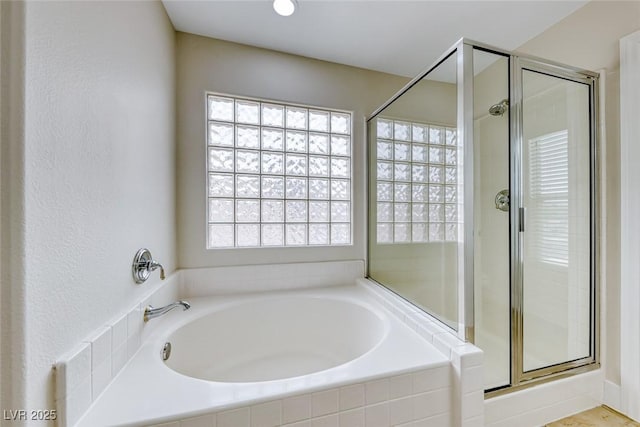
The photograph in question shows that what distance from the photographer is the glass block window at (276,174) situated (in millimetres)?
1862

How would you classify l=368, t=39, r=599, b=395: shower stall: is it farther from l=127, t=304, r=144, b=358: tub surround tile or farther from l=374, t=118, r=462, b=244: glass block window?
l=127, t=304, r=144, b=358: tub surround tile

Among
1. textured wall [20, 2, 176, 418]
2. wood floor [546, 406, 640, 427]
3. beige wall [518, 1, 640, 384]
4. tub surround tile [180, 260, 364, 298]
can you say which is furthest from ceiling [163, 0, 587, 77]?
wood floor [546, 406, 640, 427]

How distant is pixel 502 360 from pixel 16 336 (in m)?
1.83

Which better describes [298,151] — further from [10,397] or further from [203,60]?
[10,397]

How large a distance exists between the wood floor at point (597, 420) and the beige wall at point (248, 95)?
1406 mm

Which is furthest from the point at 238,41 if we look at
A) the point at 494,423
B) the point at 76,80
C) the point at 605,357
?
the point at 605,357

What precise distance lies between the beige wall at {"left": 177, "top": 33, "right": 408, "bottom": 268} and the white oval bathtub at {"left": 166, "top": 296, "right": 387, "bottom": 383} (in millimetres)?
372

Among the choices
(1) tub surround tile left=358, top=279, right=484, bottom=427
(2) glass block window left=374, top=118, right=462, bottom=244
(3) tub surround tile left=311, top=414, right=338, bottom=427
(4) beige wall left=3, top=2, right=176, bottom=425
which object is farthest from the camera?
(2) glass block window left=374, top=118, right=462, bottom=244

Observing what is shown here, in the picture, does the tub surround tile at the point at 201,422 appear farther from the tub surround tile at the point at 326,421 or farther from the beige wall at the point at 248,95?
the beige wall at the point at 248,95

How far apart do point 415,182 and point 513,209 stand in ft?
2.00

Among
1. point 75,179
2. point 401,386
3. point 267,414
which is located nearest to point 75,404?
point 267,414

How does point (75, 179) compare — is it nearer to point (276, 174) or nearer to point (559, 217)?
point (276, 174)

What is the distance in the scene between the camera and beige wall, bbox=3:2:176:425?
0.62 meters

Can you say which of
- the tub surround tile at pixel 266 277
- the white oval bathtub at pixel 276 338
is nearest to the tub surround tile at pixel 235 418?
the white oval bathtub at pixel 276 338
